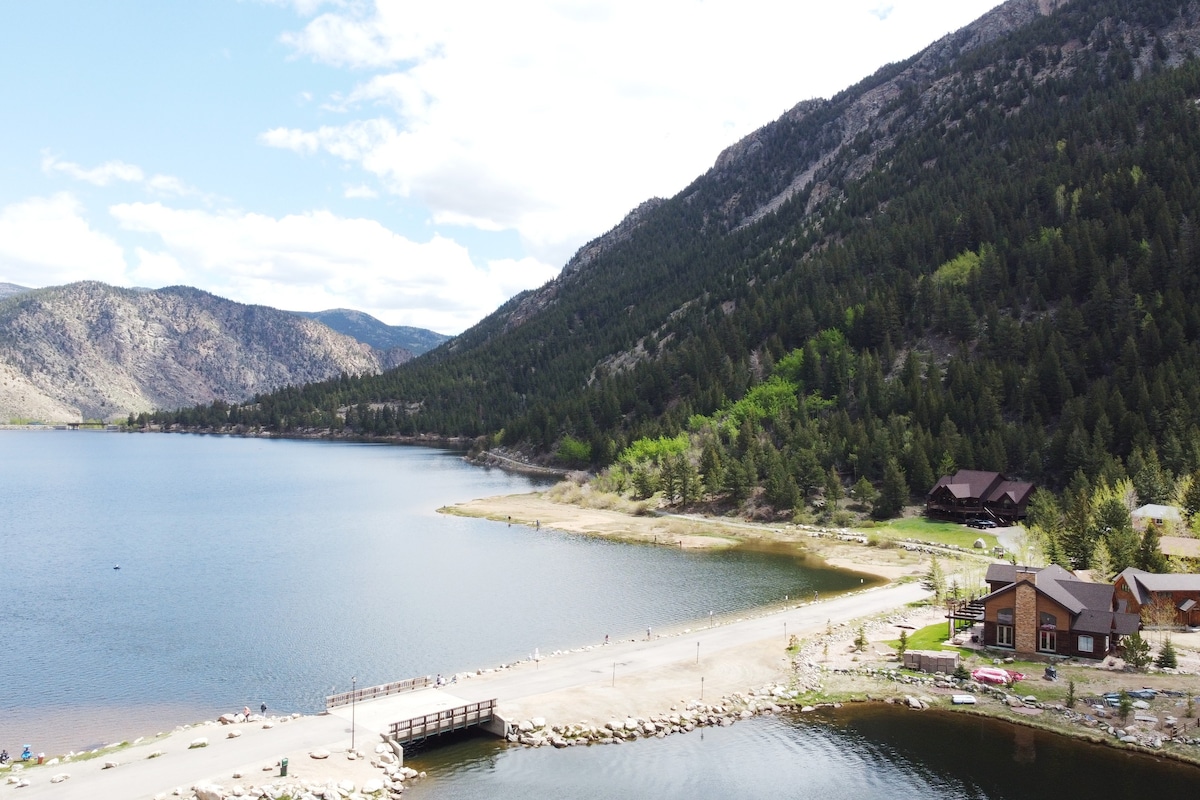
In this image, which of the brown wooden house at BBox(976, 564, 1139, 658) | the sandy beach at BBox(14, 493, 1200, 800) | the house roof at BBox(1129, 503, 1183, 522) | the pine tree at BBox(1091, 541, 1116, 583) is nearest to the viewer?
the sandy beach at BBox(14, 493, 1200, 800)

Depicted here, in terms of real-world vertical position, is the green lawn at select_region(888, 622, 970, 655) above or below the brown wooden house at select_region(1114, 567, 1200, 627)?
below

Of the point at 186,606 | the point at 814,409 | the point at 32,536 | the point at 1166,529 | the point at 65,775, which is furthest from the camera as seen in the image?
the point at 814,409

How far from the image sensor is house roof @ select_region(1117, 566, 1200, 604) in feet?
203

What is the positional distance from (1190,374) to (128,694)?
4910 inches

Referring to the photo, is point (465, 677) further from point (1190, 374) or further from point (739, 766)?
point (1190, 374)

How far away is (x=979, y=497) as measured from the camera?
109 meters

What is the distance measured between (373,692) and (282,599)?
33.8m

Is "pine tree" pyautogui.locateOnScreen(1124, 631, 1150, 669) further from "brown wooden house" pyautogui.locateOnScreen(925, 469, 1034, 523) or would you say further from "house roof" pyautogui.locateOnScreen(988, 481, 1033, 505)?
"house roof" pyautogui.locateOnScreen(988, 481, 1033, 505)

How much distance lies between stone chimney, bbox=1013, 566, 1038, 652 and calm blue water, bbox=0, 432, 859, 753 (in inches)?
940

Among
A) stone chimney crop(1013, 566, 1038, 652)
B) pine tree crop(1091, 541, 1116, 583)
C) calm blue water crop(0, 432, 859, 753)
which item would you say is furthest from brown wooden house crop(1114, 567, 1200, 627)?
calm blue water crop(0, 432, 859, 753)

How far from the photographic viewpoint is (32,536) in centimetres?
11050

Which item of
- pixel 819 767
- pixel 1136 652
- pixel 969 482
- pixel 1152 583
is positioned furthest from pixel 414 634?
pixel 969 482

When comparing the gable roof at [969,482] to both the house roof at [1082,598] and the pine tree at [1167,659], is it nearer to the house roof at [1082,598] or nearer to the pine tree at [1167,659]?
→ the house roof at [1082,598]

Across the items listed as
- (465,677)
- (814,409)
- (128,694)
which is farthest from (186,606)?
(814,409)
